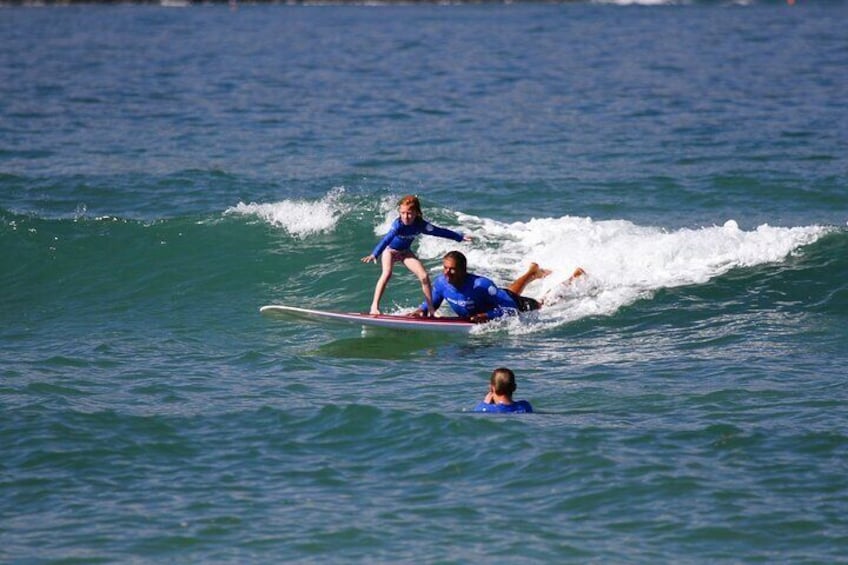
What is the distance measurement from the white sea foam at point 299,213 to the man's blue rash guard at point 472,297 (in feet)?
18.8

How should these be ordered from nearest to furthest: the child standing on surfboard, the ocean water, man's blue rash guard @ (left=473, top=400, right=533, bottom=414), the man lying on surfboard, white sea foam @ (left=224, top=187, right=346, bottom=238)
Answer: the ocean water → man's blue rash guard @ (left=473, top=400, right=533, bottom=414) → the man lying on surfboard → the child standing on surfboard → white sea foam @ (left=224, top=187, right=346, bottom=238)

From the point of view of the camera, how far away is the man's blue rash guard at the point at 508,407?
470 inches

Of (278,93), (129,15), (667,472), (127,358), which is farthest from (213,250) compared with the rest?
(129,15)

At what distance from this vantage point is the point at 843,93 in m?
34.8

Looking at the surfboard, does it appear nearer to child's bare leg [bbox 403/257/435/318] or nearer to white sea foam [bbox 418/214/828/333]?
child's bare leg [bbox 403/257/435/318]

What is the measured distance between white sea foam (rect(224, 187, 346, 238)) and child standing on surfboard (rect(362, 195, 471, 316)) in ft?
→ 15.9

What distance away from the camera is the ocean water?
1005 cm

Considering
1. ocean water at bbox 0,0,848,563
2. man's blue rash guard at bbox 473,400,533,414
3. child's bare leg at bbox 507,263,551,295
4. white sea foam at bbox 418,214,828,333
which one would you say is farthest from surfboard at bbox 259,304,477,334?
man's blue rash guard at bbox 473,400,533,414

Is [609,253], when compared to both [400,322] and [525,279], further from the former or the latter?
[400,322]

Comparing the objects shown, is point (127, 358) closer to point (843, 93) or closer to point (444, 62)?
point (843, 93)

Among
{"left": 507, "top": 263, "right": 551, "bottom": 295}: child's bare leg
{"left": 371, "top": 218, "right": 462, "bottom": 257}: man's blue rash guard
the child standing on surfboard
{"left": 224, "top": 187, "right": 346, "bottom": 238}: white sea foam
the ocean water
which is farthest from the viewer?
{"left": 224, "top": 187, "right": 346, "bottom": 238}: white sea foam

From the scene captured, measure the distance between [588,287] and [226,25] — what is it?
55607mm

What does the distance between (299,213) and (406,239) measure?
5.64 meters

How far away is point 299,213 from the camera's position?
2134 centimetres
